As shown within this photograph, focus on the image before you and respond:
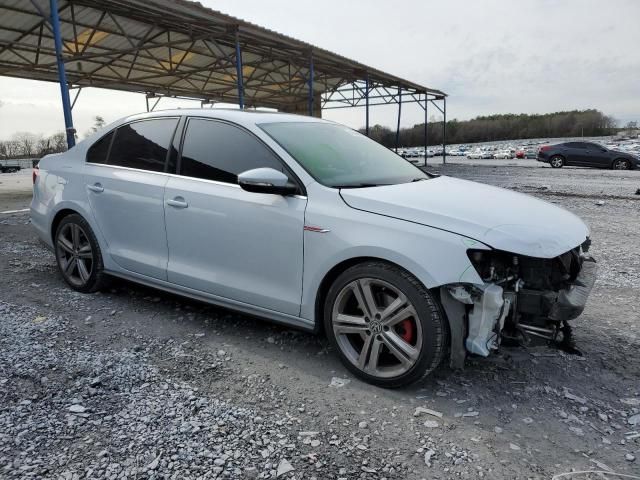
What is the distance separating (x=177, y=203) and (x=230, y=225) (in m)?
0.53

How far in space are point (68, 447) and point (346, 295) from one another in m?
1.57

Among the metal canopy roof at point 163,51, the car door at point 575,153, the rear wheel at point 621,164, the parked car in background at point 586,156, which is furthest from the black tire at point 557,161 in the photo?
the metal canopy roof at point 163,51

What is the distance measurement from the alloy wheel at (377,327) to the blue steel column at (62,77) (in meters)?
8.65

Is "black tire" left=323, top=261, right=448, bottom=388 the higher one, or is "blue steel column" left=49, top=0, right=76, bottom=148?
"blue steel column" left=49, top=0, right=76, bottom=148

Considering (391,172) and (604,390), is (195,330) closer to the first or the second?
(391,172)

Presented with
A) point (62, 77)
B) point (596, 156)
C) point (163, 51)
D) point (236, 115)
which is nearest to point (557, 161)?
point (596, 156)

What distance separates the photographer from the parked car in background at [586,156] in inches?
898

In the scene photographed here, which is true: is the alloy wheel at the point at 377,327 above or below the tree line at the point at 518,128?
below

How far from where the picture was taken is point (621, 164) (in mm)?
22969

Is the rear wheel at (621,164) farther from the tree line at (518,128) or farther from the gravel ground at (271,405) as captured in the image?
the tree line at (518,128)

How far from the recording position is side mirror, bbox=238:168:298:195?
2918 mm

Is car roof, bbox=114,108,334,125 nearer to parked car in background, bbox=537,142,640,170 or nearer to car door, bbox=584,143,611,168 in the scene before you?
parked car in background, bbox=537,142,640,170

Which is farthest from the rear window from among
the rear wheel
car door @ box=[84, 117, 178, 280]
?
the rear wheel

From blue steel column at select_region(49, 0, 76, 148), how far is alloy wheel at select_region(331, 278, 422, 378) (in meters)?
8.65
